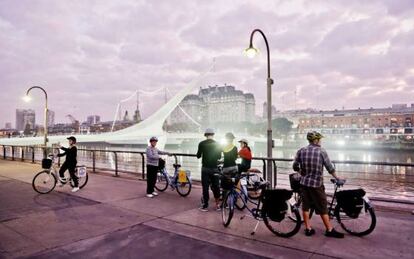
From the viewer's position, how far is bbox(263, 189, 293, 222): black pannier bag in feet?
17.3

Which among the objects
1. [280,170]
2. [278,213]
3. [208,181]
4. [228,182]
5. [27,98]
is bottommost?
[280,170]

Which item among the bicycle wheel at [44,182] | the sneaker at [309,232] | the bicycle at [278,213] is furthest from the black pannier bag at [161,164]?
the sneaker at [309,232]

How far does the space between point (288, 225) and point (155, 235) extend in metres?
2.32

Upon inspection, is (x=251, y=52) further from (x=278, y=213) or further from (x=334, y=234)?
(x=334, y=234)

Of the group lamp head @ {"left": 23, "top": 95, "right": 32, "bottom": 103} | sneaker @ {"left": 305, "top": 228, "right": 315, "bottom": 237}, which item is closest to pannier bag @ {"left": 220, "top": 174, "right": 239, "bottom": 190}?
sneaker @ {"left": 305, "top": 228, "right": 315, "bottom": 237}

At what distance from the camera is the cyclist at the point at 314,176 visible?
17.6 ft

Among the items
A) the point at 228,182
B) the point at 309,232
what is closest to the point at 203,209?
the point at 228,182

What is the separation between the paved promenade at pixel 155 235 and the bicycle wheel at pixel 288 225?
125 millimetres

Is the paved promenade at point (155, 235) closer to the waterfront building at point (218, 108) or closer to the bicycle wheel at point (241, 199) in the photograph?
the bicycle wheel at point (241, 199)

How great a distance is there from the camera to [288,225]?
549 cm

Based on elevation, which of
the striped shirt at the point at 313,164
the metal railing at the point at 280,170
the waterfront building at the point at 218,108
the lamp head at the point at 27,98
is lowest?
the metal railing at the point at 280,170

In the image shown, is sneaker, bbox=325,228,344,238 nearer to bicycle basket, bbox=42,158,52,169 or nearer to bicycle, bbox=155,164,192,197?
bicycle, bbox=155,164,192,197

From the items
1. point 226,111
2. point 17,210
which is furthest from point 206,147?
point 226,111

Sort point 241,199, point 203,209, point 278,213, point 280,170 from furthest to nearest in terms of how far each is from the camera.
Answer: point 280,170
point 203,209
point 241,199
point 278,213
